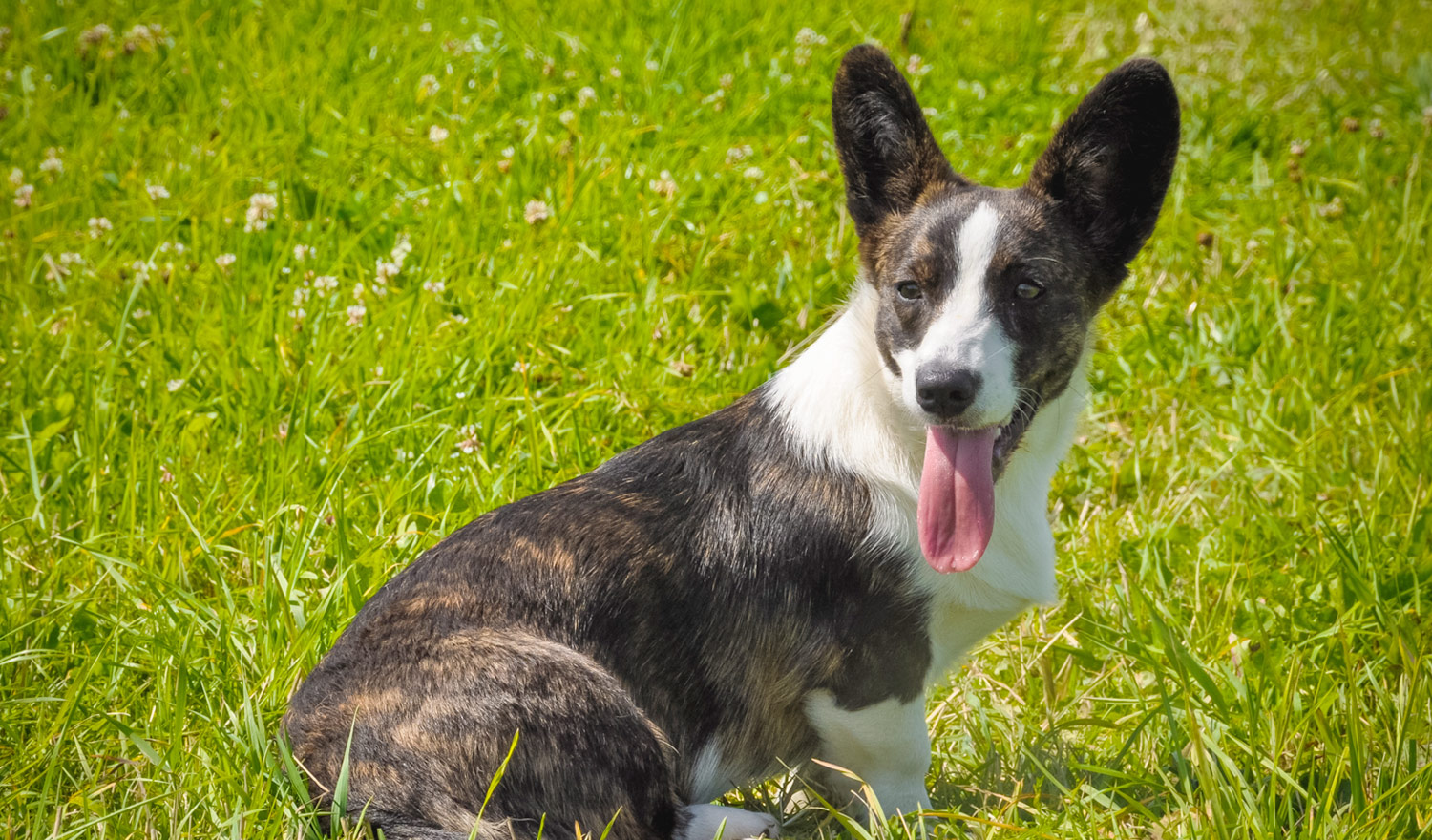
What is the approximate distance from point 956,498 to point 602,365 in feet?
5.79

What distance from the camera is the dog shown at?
7.78ft

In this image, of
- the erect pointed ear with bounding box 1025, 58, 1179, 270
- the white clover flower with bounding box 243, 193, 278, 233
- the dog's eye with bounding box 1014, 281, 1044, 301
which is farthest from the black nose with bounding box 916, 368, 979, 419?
the white clover flower with bounding box 243, 193, 278, 233

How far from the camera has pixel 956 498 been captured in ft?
8.58

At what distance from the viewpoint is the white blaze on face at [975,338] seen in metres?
2.48

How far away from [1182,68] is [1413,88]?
130 centimetres

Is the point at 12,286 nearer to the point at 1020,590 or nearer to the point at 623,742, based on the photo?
the point at 623,742

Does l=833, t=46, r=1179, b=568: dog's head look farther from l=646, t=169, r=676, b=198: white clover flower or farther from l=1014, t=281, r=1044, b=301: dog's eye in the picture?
l=646, t=169, r=676, b=198: white clover flower

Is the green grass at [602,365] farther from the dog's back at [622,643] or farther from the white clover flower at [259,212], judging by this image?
the dog's back at [622,643]

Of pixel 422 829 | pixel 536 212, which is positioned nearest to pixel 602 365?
pixel 536 212

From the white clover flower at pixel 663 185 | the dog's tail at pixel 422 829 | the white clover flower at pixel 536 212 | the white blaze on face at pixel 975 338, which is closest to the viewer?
the dog's tail at pixel 422 829

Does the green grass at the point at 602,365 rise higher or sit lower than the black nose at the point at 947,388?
lower

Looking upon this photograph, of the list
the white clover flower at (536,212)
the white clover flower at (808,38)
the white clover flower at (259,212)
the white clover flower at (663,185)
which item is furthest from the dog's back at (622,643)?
the white clover flower at (808,38)

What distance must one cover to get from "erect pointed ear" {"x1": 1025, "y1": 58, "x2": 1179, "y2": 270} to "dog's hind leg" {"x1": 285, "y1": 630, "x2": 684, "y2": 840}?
159cm

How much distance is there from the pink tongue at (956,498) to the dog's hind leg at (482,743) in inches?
30.8
